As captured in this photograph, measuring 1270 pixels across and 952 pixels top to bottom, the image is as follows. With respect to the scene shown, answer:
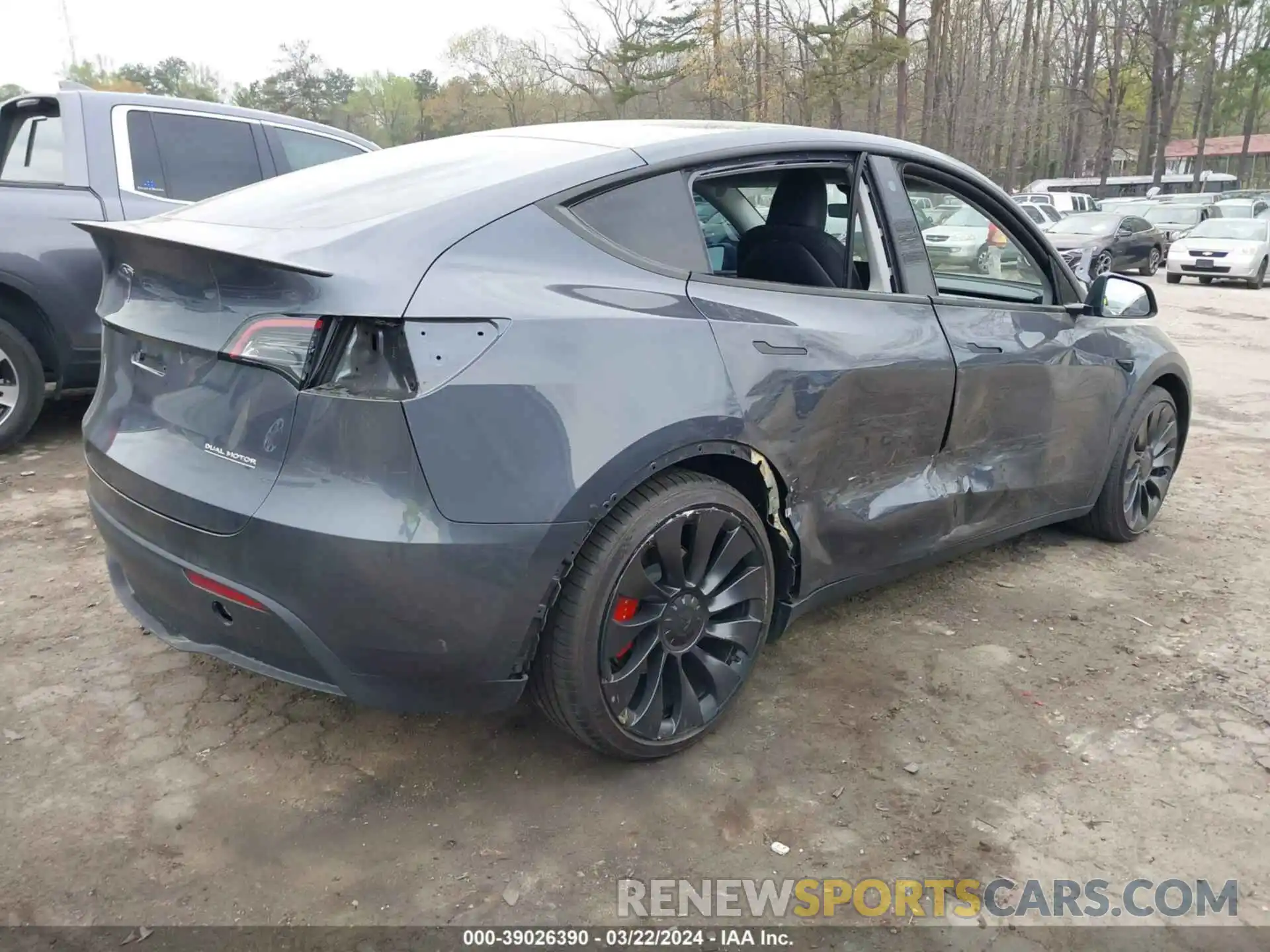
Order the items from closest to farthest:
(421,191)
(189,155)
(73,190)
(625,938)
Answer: (625,938), (421,191), (73,190), (189,155)

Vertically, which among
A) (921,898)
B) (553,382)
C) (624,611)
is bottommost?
(921,898)

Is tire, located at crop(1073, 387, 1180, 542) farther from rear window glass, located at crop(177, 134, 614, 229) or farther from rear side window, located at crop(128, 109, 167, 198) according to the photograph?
rear side window, located at crop(128, 109, 167, 198)

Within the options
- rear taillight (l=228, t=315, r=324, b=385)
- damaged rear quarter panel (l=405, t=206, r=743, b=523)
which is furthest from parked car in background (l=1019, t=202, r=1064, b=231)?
rear taillight (l=228, t=315, r=324, b=385)

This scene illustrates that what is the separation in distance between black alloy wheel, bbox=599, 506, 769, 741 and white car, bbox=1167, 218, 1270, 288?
20.3 meters

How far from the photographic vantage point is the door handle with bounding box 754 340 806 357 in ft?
8.43

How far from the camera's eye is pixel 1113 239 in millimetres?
19922

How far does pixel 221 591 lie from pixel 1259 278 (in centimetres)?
2203

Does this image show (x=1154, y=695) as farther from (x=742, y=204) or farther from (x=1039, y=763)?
(x=742, y=204)

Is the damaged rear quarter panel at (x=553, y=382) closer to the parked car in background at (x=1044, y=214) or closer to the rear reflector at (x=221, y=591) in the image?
the rear reflector at (x=221, y=591)

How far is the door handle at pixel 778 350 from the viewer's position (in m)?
2.57

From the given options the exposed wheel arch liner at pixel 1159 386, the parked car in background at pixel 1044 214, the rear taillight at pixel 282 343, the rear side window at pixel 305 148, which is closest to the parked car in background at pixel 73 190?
the rear side window at pixel 305 148

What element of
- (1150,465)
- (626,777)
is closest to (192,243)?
(626,777)

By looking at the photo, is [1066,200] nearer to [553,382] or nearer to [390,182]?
[390,182]

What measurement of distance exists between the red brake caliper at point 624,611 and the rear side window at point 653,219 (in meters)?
0.86
